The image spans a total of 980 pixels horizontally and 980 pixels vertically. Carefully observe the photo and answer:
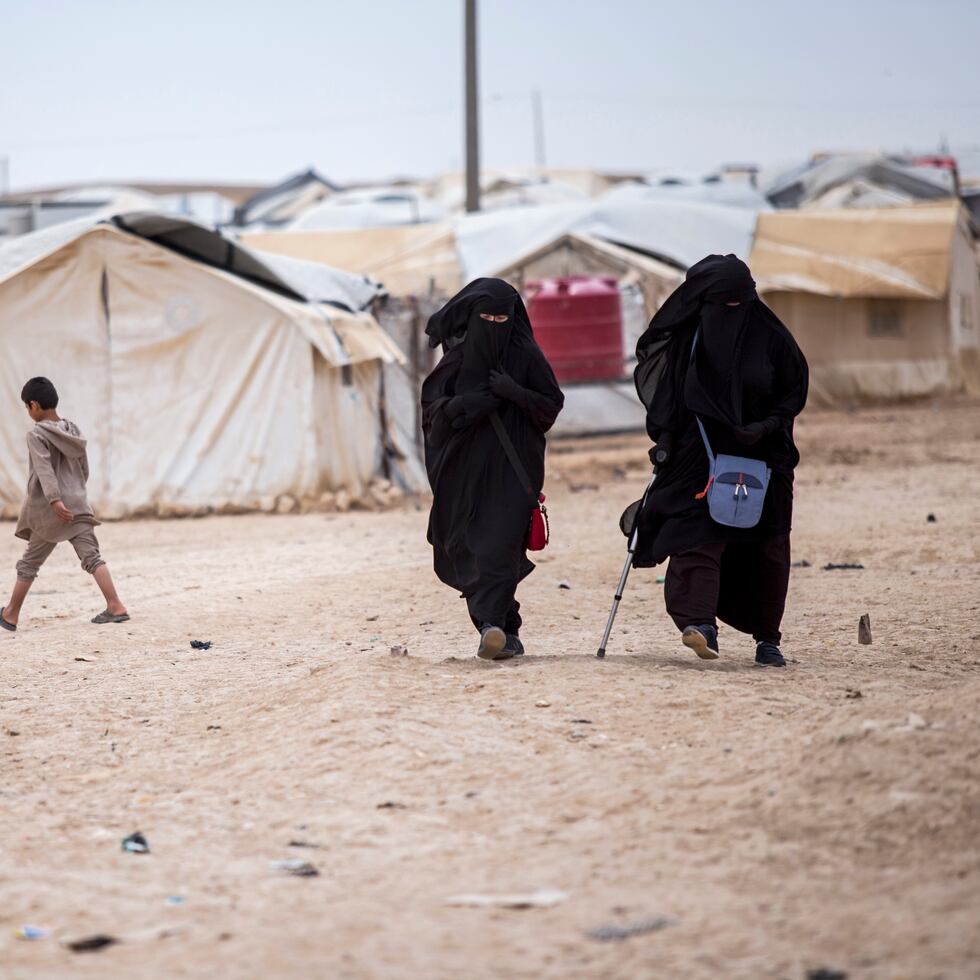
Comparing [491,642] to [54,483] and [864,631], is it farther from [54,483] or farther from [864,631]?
[54,483]

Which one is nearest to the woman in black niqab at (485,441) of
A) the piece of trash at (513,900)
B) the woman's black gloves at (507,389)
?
the woman's black gloves at (507,389)

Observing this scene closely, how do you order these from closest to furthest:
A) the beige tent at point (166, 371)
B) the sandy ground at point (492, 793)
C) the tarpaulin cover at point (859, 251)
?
1. the sandy ground at point (492, 793)
2. the beige tent at point (166, 371)
3. the tarpaulin cover at point (859, 251)

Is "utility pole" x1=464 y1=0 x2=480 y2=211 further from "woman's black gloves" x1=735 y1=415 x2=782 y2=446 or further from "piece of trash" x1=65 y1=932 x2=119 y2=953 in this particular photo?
"piece of trash" x1=65 y1=932 x2=119 y2=953

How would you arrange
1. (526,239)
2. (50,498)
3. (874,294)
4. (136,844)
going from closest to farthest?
(136,844)
(50,498)
(526,239)
(874,294)

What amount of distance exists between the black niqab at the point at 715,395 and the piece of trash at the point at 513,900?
7.76 ft

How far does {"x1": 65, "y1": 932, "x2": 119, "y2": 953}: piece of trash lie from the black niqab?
287cm

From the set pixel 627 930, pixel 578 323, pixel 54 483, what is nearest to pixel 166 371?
pixel 54 483

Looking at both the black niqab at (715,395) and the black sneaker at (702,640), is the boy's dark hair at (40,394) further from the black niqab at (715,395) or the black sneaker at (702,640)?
the black sneaker at (702,640)

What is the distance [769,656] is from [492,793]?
6.13 feet

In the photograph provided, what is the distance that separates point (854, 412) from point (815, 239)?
2.39 m

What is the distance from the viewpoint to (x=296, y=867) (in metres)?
3.50

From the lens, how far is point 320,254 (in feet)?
67.7

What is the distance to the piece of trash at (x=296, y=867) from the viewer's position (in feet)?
11.3

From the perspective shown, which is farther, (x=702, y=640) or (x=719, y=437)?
(x=719, y=437)
